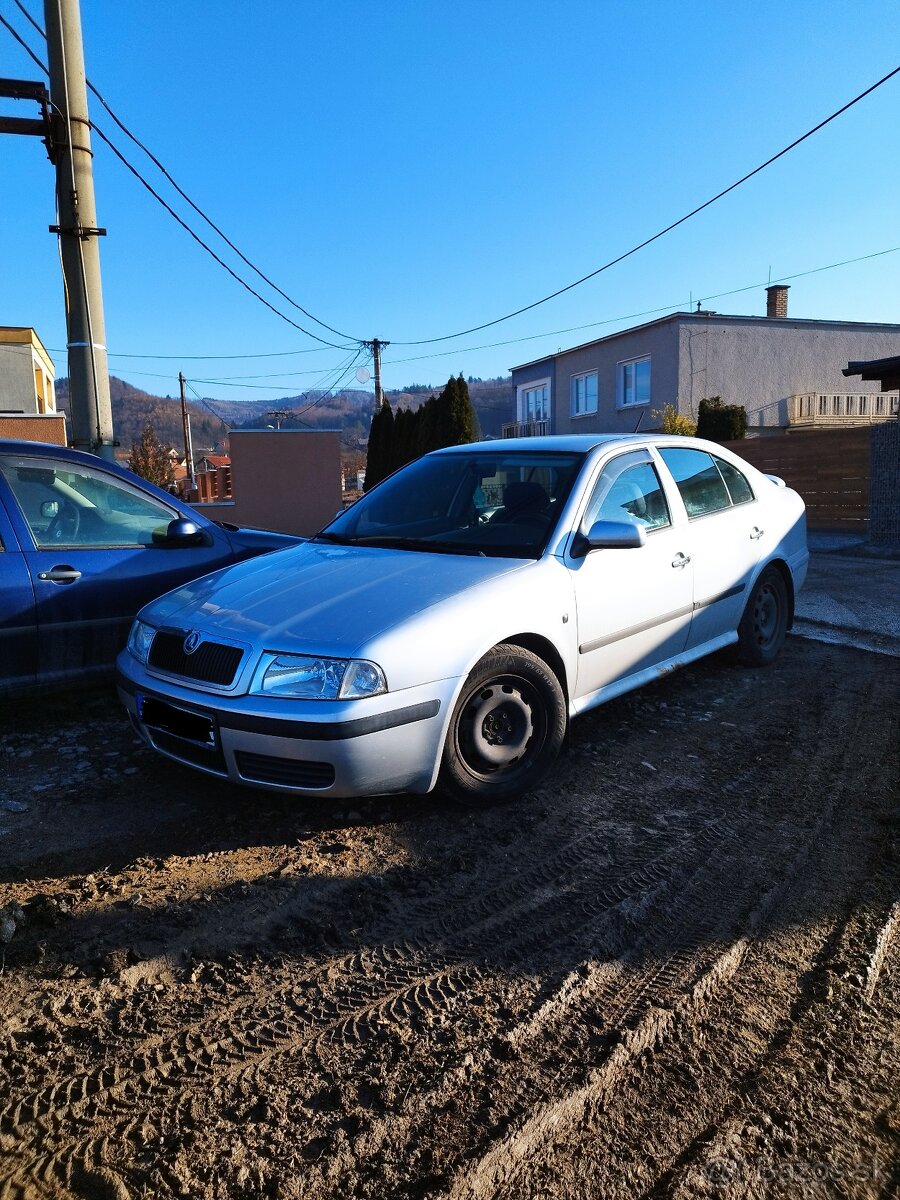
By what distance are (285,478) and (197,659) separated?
1345 centimetres

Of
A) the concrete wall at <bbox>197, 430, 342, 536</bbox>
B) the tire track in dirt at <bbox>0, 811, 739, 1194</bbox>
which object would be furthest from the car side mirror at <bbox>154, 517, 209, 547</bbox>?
the concrete wall at <bbox>197, 430, 342, 536</bbox>

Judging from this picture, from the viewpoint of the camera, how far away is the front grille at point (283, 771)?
10.8 feet

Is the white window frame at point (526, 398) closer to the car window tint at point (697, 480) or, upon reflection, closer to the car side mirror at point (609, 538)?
the car window tint at point (697, 480)

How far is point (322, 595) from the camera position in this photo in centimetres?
374

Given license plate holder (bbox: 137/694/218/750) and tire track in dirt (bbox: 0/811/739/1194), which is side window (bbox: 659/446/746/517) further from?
license plate holder (bbox: 137/694/218/750)

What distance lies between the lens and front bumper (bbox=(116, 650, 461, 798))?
3.24m

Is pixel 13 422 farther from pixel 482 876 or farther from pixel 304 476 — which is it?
pixel 482 876

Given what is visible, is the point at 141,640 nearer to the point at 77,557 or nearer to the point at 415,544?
the point at 77,557

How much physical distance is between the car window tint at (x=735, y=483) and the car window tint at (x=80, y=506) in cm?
369

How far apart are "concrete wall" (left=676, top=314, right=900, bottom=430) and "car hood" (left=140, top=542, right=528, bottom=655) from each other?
26.0 metres

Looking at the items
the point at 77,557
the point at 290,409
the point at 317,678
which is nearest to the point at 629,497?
the point at 317,678

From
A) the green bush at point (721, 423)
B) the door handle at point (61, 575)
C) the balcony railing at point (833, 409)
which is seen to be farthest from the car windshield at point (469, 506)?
the balcony railing at point (833, 409)

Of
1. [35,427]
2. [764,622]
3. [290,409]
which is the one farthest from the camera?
[290,409]

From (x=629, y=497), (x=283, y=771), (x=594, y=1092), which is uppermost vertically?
(x=629, y=497)
